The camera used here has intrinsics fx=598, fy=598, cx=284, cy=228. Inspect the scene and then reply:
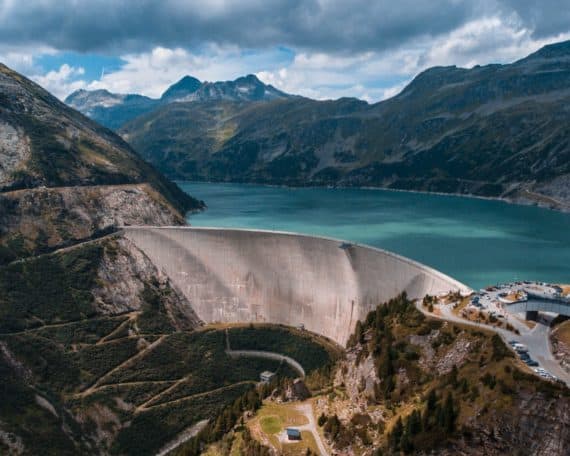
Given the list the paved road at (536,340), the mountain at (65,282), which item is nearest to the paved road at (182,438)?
the mountain at (65,282)

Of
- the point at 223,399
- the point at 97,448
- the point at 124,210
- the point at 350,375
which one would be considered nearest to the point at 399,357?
the point at 350,375

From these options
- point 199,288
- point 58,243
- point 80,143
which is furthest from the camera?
point 80,143

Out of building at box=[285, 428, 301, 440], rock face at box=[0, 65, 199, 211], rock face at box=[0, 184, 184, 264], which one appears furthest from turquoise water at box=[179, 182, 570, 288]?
building at box=[285, 428, 301, 440]

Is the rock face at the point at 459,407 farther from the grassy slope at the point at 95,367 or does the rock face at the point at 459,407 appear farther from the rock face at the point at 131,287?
the rock face at the point at 131,287

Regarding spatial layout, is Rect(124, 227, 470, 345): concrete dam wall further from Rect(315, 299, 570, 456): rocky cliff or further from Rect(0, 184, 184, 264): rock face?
Rect(315, 299, 570, 456): rocky cliff

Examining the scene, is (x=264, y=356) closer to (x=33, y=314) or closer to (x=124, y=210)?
(x=33, y=314)

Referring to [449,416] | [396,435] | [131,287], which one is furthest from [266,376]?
[449,416]
